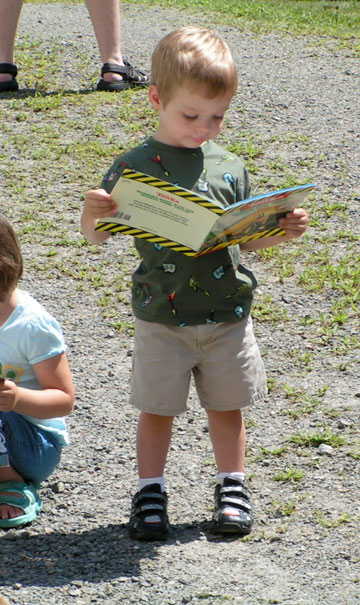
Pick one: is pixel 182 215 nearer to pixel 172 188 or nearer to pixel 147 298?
pixel 172 188

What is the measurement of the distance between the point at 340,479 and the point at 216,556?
0.67 meters

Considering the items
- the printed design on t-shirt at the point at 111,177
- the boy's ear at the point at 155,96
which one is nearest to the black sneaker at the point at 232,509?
the printed design on t-shirt at the point at 111,177

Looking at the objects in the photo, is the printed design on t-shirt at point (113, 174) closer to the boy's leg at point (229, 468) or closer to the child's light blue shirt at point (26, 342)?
the child's light blue shirt at point (26, 342)

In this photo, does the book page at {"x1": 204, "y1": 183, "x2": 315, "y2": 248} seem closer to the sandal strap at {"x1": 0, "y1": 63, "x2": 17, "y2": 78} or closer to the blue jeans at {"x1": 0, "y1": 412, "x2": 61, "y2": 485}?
the blue jeans at {"x1": 0, "y1": 412, "x2": 61, "y2": 485}

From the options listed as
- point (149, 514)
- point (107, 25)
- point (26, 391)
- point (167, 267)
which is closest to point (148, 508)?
point (149, 514)

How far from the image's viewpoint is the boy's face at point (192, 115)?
288cm

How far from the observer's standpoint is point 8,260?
3062 mm

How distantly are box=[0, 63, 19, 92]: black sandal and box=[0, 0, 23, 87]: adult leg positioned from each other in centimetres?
2

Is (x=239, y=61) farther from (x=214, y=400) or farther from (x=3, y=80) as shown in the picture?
(x=214, y=400)

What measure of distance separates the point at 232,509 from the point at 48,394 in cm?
71

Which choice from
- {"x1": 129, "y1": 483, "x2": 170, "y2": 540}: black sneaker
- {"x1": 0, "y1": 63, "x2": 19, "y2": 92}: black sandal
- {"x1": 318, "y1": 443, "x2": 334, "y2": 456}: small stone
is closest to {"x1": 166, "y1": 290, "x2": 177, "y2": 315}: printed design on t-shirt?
{"x1": 129, "y1": 483, "x2": 170, "y2": 540}: black sneaker

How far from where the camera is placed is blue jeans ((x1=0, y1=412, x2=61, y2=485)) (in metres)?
A: 3.23

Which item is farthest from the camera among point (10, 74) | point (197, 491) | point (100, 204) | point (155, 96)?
point (10, 74)

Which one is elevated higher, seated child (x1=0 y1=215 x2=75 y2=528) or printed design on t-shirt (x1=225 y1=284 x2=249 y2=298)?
printed design on t-shirt (x1=225 y1=284 x2=249 y2=298)
